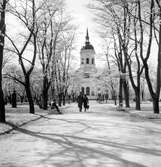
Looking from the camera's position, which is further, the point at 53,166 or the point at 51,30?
the point at 51,30

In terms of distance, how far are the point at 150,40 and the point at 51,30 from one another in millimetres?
13419

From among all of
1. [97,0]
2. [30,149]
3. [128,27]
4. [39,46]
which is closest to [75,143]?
[30,149]

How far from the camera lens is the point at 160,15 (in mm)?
20562

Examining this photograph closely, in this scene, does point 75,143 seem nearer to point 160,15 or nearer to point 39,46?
point 160,15

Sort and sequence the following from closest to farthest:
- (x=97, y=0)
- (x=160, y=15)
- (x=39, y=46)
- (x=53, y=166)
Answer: (x=53, y=166) < (x=160, y=15) < (x=97, y=0) < (x=39, y=46)

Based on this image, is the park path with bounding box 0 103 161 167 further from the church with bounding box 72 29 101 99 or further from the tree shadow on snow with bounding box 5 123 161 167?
the church with bounding box 72 29 101 99

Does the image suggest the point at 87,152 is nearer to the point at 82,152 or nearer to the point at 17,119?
the point at 82,152

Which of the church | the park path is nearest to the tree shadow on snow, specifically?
the park path

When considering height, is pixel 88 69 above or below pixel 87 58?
below

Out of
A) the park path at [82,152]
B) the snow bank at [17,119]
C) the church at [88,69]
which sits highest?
the church at [88,69]

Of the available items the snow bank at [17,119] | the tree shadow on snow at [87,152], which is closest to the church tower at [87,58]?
the snow bank at [17,119]

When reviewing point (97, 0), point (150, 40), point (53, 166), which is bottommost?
point (53, 166)

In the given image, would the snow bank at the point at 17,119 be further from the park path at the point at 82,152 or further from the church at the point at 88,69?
the church at the point at 88,69

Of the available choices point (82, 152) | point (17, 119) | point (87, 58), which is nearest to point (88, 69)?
point (87, 58)
